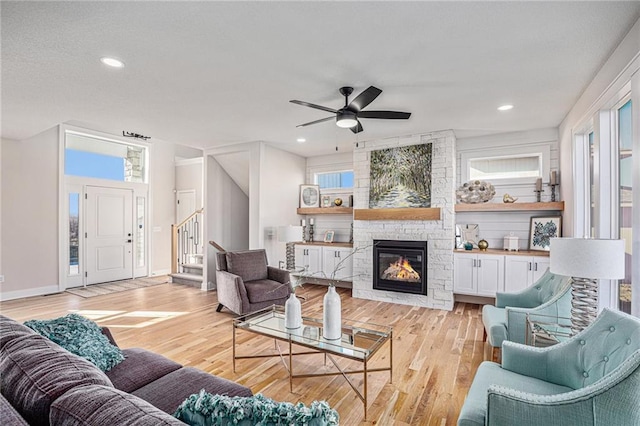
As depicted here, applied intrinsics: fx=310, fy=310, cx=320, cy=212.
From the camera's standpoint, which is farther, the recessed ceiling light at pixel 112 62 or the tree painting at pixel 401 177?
the tree painting at pixel 401 177

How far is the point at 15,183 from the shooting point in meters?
A: 5.11

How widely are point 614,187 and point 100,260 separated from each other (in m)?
8.15

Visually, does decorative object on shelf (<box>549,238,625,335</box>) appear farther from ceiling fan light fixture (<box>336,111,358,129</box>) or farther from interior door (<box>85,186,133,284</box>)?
interior door (<box>85,186,133,284</box>)

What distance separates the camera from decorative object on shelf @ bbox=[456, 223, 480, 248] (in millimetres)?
5156

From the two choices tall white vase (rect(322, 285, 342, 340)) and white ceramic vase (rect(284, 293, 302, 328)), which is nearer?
tall white vase (rect(322, 285, 342, 340))

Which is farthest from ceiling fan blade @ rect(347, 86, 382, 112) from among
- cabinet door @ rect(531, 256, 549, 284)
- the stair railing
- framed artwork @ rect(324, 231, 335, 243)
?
the stair railing

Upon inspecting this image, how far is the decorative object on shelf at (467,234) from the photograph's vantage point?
5156 mm

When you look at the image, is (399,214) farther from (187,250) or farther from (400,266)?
(187,250)

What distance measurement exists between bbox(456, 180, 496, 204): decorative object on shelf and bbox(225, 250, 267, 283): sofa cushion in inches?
133

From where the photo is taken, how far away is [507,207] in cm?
473

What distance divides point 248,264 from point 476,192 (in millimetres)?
3787

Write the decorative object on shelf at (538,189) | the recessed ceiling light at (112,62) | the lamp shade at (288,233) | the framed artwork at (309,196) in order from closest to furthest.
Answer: the recessed ceiling light at (112,62), the decorative object on shelf at (538,189), the lamp shade at (288,233), the framed artwork at (309,196)

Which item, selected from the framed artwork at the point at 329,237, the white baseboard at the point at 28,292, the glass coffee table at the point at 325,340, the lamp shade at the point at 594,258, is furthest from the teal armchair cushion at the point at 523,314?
the white baseboard at the point at 28,292

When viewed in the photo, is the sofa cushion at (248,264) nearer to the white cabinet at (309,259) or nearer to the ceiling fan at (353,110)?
the white cabinet at (309,259)
